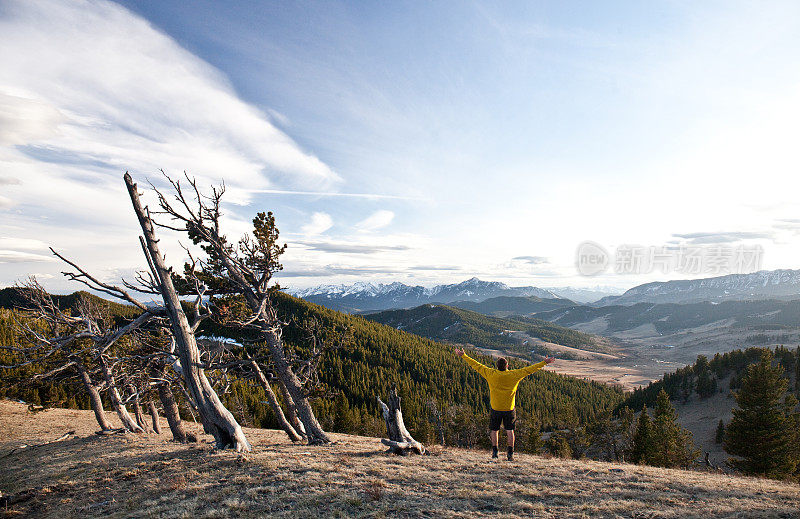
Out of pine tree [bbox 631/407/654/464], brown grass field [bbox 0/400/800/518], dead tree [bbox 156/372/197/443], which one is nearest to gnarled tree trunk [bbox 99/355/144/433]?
dead tree [bbox 156/372/197/443]

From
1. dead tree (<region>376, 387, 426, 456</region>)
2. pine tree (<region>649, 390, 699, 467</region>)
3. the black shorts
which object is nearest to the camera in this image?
the black shorts

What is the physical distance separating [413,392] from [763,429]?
262ft

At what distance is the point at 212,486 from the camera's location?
889 centimetres

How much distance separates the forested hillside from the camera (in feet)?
205

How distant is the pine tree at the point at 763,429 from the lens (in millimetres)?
32375

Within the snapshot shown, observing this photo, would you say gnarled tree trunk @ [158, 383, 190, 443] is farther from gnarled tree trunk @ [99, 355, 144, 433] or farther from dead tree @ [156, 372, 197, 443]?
gnarled tree trunk @ [99, 355, 144, 433]

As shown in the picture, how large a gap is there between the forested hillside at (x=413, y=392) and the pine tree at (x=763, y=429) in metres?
28.7

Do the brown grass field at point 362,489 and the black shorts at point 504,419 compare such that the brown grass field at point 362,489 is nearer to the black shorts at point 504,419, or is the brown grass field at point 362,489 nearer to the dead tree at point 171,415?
the black shorts at point 504,419

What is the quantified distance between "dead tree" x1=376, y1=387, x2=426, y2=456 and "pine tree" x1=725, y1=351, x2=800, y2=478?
40.6 metres

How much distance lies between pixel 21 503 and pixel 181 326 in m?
6.21

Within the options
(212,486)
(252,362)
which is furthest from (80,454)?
(212,486)

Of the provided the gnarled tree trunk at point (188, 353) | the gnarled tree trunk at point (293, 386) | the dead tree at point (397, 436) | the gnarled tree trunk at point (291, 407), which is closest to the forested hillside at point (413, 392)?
the gnarled tree trunk at point (291, 407)

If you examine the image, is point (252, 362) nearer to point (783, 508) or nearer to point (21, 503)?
point (21, 503)

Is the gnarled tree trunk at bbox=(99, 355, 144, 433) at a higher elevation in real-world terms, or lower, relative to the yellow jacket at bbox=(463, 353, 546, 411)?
lower
